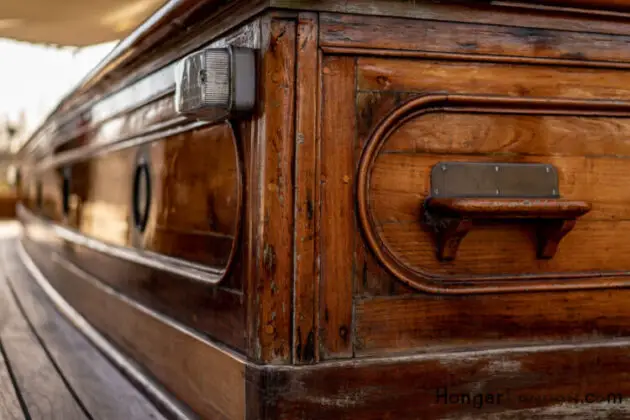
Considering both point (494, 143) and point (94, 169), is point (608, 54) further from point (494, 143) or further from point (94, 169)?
point (94, 169)

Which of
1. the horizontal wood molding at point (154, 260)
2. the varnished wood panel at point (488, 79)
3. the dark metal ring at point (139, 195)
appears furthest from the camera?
the dark metal ring at point (139, 195)

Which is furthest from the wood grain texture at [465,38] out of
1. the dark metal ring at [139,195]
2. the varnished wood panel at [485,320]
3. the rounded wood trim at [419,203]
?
the dark metal ring at [139,195]

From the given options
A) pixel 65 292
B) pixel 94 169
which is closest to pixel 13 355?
pixel 94 169

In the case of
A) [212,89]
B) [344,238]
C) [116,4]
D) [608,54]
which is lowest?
[344,238]

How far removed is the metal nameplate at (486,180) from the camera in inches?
62.5

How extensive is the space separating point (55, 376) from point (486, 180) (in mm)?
1503

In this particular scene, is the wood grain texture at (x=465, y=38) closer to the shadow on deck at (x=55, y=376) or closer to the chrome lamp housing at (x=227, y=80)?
the chrome lamp housing at (x=227, y=80)

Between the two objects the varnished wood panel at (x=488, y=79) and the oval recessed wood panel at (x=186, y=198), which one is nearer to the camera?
the varnished wood panel at (x=488, y=79)

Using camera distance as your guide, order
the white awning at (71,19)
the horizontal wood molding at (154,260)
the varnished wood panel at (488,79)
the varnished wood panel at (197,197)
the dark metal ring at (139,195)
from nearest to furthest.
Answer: the varnished wood panel at (488,79) → the varnished wood panel at (197,197) → the horizontal wood molding at (154,260) → the dark metal ring at (139,195) → the white awning at (71,19)

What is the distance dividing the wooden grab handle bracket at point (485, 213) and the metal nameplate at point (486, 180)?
0.05 m

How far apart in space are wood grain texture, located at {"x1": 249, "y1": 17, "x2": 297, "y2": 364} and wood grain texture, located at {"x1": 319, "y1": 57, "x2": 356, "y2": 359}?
0.07 meters

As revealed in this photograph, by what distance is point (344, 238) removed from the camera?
1502mm

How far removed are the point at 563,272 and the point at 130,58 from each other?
4.79 feet

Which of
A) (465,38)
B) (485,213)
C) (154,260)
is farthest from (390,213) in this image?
(154,260)
